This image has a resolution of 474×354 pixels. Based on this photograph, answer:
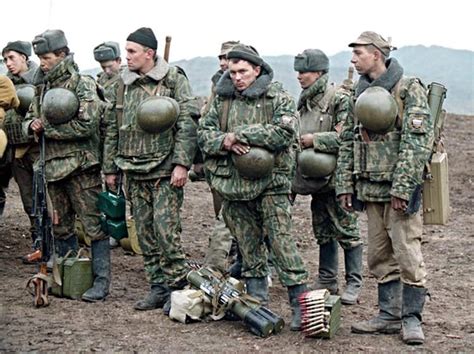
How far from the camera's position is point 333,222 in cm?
763

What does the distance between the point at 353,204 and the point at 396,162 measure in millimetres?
588

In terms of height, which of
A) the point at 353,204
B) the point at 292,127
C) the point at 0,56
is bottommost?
the point at 353,204

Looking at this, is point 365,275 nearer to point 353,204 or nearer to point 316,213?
point 316,213

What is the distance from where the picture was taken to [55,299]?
24.2 feet

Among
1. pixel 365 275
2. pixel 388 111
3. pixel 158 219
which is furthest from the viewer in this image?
pixel 365 275

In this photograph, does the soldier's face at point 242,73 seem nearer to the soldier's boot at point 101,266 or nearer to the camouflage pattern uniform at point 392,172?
the camouflage pattern uniform at point 392,172

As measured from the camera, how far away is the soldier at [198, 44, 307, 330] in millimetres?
6320

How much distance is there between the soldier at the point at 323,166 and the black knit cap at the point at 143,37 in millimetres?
1337

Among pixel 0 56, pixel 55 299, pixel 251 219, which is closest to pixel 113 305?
pixel 55 299

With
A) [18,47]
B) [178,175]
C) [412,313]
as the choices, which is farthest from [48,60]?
[412,313]

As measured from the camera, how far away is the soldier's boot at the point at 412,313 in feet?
20.3

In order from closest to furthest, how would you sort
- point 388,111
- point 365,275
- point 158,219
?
1. point 388,111
2. point 158,219
3. point 365,275

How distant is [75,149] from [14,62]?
6.40ft

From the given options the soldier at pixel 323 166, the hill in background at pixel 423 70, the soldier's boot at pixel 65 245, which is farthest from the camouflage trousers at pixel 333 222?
the hill in background at pixel 423 70
